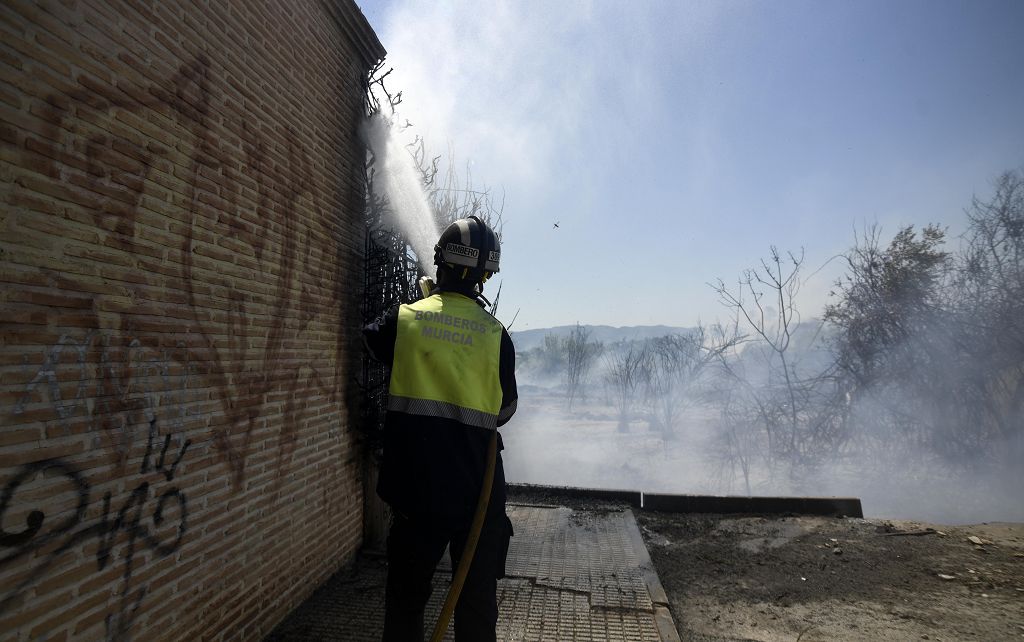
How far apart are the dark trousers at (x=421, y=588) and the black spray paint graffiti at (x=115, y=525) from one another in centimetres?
114

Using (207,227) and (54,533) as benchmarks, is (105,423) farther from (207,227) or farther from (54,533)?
(207,227)

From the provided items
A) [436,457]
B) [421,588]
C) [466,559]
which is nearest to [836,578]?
[466,559]

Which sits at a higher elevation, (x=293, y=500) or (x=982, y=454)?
(x=293, y=500)

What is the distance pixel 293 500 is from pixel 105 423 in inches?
69.7

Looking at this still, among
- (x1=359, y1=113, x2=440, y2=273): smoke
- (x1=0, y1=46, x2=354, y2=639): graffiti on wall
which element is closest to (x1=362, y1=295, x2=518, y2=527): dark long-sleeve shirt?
(x1=0, y1=46, x2=354, y2=639): graffiti on wall

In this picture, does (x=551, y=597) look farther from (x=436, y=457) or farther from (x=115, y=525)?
(x=115, y=525)

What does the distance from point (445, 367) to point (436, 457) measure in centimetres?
42

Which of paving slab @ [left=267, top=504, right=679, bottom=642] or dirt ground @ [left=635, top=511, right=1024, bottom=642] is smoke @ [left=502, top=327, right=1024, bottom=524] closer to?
dirt ground @ [left=635, top=511, right=1024, bottom=642]

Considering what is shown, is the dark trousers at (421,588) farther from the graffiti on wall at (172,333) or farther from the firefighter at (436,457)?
the graffiti on wall at (172,333)

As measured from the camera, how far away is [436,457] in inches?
94.7

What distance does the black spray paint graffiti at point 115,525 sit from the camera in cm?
180

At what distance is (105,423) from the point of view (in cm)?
216

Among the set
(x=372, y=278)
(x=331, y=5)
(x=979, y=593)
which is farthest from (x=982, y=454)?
(x=331, y=5)

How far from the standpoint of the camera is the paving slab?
354 centimetres
